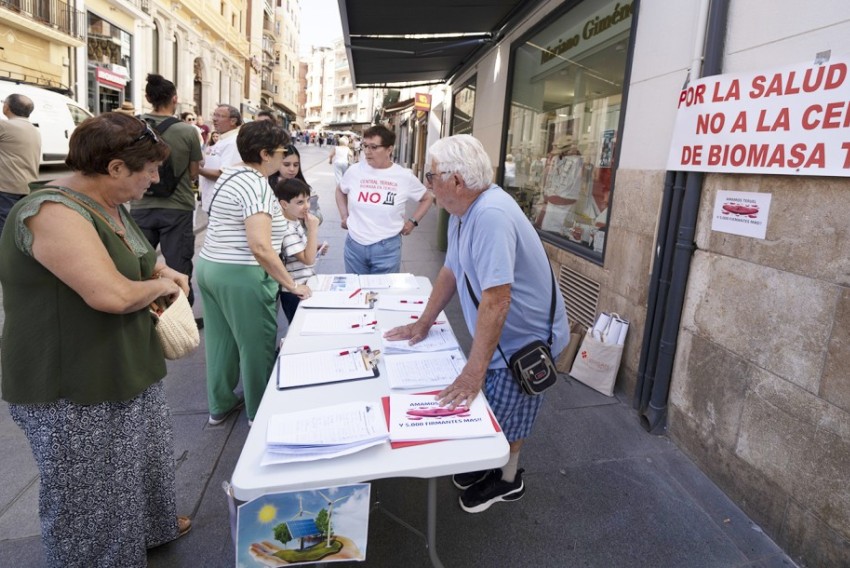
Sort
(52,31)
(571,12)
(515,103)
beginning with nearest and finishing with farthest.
Answer: (571,12)
(515,103)
(52,31)

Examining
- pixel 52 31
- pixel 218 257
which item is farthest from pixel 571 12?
pixel 52 31

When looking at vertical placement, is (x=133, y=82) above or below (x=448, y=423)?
above

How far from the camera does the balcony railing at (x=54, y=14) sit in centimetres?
1624

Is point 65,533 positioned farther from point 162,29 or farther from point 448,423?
point 162,29

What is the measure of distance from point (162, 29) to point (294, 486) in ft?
92.6

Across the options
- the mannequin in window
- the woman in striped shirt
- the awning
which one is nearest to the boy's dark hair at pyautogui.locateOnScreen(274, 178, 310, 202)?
the woman in striped shirt

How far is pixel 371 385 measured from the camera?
6.40 feet

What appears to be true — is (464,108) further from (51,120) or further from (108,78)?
(108,78)

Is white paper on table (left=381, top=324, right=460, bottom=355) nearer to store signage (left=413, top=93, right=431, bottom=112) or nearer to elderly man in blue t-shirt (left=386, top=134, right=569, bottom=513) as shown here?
elderly man in blue t-shirt (left=386, top=134, right=569, bottom=513)

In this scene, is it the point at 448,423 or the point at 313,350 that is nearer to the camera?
the point at 448,423

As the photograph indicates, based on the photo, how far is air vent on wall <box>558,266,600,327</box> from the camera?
4.20m

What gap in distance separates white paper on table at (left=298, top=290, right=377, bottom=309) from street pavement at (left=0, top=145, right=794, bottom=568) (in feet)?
3.09

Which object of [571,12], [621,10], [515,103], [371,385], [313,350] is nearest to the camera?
[371,385]

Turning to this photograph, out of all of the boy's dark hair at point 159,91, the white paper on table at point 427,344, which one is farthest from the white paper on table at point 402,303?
the boy's dark hair at point 159,91
